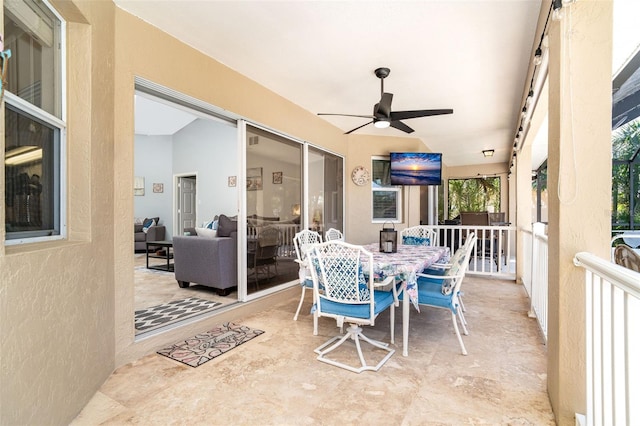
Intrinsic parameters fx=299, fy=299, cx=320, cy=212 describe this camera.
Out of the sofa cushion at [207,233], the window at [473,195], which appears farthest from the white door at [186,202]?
the window at [473,195]

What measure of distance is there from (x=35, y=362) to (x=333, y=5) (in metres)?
2.78

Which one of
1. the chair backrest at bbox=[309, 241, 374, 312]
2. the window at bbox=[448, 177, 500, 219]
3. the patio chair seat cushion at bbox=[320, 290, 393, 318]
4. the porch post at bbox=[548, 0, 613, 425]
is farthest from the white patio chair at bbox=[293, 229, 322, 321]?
the window at bbox=[448, 177, 500, 219]

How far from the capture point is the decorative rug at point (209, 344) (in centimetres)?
238

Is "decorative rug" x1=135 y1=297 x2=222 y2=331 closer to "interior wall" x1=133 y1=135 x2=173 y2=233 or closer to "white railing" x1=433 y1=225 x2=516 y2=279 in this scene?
"white railing" x1=433 y1=225 x2=516 y2=279

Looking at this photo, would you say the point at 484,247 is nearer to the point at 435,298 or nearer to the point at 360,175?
the point at 360,175

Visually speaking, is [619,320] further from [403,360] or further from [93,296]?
[93,296]

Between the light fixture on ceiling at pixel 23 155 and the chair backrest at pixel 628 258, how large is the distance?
2.94m

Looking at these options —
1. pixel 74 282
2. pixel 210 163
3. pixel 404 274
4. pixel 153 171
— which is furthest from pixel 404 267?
pixel 153 171

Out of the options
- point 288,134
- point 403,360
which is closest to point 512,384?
point 403,360

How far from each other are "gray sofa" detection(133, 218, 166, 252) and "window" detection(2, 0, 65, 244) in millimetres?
6420

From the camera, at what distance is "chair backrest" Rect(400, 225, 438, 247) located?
4.32 metres

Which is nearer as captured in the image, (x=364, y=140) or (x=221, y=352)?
(x=221, y=352)

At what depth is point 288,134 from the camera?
415 cm

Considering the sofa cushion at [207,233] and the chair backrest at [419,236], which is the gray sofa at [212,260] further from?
the chair backrest at [419,236]
